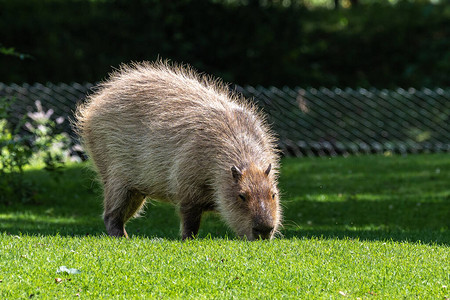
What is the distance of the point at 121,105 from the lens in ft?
24.3

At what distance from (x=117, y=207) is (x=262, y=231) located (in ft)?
5.90

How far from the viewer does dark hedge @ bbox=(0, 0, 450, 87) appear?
1492 centimetres

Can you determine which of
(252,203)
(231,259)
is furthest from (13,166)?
(231,259)

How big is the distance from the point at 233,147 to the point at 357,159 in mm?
6639

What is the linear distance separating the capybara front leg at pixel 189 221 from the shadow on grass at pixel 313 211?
524 mm

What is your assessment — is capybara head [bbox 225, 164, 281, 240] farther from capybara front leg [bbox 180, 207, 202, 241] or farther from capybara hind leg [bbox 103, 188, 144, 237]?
capybara hind leg [bbox 103, 188, 144, 237]

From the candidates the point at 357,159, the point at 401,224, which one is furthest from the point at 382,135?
the point at 401,224

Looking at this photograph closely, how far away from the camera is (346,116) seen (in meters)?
14.6

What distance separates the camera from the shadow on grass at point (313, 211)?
25.5 feet

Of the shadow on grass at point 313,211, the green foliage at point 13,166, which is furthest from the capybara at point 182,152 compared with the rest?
the green foliage at point 13,166

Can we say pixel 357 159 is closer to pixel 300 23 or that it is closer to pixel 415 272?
pixel 300 23

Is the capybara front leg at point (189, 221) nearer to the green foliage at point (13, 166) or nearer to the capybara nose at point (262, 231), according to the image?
the capybara nose at point (262, 231)

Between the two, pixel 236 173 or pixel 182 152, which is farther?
pixel 182 152

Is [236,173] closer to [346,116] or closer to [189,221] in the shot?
[189,221]
